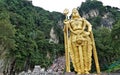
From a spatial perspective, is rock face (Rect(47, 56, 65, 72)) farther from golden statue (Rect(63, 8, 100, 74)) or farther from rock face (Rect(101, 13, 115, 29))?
golden statue (Rect(63, 8, 100, 74))

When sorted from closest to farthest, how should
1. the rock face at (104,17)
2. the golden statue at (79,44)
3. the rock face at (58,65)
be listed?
1. the golden statue at (79,44)
2. the rock face at (58,65)
3. the rock face at (104,17)

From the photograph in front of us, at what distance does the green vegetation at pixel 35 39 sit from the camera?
27.7 metres

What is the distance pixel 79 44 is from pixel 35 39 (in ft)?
114

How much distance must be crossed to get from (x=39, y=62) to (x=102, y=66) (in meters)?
8.56

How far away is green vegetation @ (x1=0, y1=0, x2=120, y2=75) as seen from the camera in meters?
27.7

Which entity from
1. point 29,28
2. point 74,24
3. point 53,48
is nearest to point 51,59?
point 53,48

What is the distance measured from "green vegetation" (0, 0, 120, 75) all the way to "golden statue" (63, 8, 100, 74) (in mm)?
11272

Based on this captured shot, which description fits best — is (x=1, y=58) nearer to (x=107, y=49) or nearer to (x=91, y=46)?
(x=107, y=49)

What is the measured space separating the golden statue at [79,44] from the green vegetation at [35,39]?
444 inches

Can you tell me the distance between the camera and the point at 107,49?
3331 cm

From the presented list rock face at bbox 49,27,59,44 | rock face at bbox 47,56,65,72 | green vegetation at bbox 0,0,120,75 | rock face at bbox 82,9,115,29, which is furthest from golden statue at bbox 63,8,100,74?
rock face at bbox 82,9,115,29

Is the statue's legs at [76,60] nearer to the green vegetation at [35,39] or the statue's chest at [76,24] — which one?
the statue's chest at [76,24]

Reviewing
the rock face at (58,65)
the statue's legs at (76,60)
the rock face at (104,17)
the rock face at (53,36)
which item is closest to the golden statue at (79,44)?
the statue's legs at (76,60)

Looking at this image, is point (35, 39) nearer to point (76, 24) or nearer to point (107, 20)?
point (107, 20)
